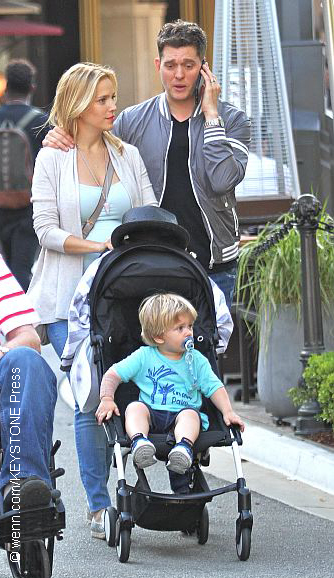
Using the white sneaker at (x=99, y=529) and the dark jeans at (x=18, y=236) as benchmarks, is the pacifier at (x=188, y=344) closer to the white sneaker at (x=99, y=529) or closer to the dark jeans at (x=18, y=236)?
the white sneaker at (x=99, y=529)

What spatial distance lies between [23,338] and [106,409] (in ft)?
2.01

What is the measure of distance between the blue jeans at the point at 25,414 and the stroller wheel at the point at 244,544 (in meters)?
0.97

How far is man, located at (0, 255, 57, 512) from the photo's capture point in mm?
5027

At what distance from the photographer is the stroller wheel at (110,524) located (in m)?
5.90

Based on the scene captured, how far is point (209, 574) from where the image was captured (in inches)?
224

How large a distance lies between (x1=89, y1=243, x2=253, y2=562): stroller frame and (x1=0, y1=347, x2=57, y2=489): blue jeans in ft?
2.12

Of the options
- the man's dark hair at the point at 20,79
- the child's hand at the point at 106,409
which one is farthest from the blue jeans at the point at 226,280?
the man's dark hair at the point at 20,79

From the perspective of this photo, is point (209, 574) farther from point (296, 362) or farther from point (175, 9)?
point (175, 9)

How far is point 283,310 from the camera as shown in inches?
328

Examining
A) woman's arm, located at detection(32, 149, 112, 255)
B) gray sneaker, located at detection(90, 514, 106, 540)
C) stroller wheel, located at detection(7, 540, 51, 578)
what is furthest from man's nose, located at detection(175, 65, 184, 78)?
stroller wheel, located at detection(7, 540, 51, 578)

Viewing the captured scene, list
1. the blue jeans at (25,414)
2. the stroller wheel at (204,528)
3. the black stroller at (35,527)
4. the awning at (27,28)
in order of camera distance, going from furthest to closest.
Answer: the awning at (27,28) → the stroller wheel at (204,528) → the blue jeans at (25,414) → the black stroller at (35,527)

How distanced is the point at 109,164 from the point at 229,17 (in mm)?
4117

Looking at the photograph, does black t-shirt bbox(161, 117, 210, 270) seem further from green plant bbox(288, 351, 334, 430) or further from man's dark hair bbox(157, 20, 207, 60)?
green plant bbox(288, 351, 334, 430)

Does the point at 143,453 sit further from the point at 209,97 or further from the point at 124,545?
the point at 209,97
